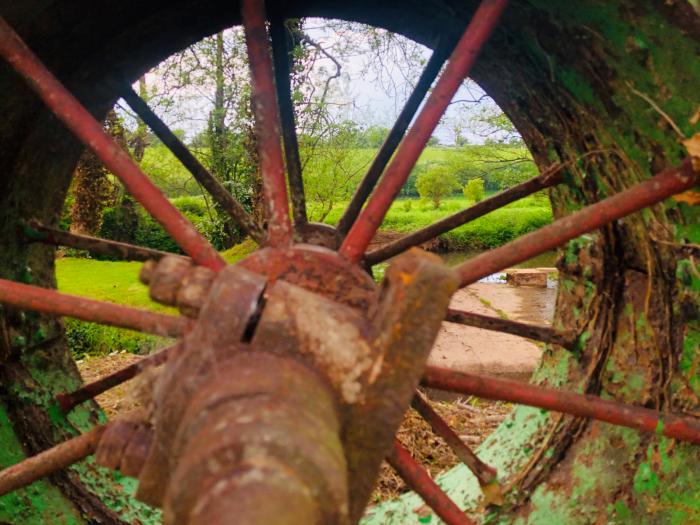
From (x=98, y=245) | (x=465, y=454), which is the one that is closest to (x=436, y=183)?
(x=98, y=245)

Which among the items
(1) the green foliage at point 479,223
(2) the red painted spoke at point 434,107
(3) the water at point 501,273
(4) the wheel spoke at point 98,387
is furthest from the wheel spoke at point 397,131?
(1) the green foliage at point 479,223

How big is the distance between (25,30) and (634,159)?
8.29 feet

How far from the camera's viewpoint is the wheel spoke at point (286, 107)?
3129 millimetres

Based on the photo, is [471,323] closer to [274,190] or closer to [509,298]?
[274,190]

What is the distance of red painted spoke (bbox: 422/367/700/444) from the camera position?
176 centimetres

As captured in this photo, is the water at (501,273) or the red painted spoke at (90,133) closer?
the red painted spoke at (90,133)

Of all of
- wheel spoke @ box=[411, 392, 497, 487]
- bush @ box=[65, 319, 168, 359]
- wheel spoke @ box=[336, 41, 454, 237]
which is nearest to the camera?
wheel spoke @ box=[411, 392, 497, 487]

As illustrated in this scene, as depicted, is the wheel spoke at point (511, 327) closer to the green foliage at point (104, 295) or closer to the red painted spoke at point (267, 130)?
the red painted spoke at point (267, 130)

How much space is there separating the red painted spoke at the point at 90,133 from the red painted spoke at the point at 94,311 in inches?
11.5

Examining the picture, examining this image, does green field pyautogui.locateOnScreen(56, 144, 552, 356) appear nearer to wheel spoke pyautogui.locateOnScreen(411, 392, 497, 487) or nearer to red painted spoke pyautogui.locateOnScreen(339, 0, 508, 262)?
wheel spoke pyautogui.locateOnScreen(411, 392, 497, 487)

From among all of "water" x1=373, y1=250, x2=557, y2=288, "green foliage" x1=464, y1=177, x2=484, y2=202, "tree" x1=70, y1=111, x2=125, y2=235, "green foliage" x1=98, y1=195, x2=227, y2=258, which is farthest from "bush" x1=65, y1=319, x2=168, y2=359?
"green foliage" x1=464, y1=177, x2=484, y2=202

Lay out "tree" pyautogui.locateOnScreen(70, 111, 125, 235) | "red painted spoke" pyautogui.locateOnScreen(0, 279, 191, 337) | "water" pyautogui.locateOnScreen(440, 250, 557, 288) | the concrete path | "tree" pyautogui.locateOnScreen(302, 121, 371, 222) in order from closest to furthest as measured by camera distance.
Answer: "red painted spoke" pyautogui.locateOnScreen(0, 279, 191, 337) → the concrete path → "tree" pyautogui.locateOnScreen(302, 121, 371, 222) → "tree" pyautogui.locateOnScreen(70, 111, 125, 235) → "water" pyautogui.locateOnScreen(440, 250, 557, 288)

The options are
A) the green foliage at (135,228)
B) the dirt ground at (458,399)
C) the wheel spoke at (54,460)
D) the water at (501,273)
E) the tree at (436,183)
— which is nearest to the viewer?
the wheel spoke at (54,460)

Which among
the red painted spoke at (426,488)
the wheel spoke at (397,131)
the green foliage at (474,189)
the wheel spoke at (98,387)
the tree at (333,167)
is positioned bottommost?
the wheel spoke at (98,387)
